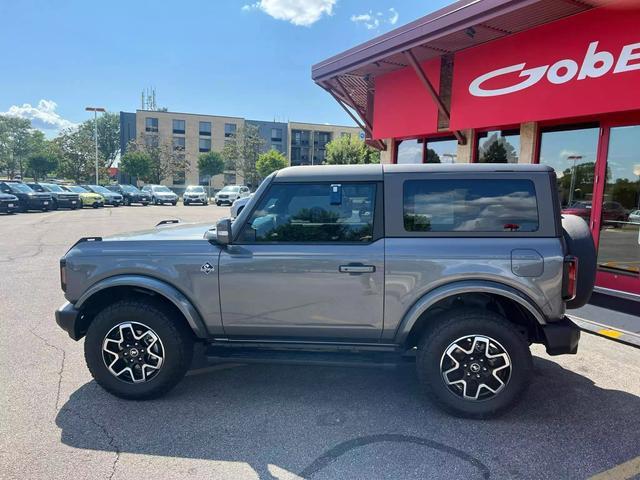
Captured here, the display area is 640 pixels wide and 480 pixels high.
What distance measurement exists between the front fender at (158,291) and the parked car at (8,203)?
2077cm

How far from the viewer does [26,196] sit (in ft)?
70.3

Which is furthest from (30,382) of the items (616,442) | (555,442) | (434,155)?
(434,155)

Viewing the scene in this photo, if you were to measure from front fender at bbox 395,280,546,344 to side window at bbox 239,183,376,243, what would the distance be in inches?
26.0

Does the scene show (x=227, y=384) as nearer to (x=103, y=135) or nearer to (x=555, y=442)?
(x=555, y=442)

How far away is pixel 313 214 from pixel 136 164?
53.6 meters

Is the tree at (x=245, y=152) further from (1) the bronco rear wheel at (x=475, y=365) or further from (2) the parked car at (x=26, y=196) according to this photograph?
(1) the bronco rear wheel at (x=475, y=365)

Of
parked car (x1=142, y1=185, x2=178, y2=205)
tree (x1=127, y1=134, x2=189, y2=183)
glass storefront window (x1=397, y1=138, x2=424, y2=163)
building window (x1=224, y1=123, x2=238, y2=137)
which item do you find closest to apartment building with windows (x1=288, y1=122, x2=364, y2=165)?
building window (x1=224, y1=123, x2=238, y2=137)

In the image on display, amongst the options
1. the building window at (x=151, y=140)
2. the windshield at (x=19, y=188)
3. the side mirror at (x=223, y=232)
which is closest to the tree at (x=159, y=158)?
the building window at (x=151, y=140)

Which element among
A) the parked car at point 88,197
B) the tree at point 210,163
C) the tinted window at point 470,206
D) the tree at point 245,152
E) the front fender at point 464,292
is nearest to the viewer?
the front fender at point 464,292

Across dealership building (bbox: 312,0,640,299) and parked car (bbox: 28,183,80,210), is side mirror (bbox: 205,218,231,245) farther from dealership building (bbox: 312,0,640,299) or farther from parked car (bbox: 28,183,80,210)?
parked car (bbox: 28,183,80,210)

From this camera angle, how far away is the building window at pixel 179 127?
214 feet

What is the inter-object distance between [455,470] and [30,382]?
3493mm

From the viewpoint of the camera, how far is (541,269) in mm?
3100

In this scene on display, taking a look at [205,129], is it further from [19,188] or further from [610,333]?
[610,333]
